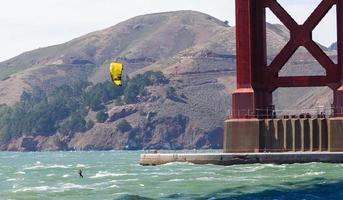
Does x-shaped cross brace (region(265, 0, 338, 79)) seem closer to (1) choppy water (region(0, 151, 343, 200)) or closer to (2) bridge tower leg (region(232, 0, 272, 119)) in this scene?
(2) bridge tower leg (region(232, 0, 272, 119))

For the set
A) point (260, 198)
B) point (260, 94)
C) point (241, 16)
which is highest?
point (241, 16)

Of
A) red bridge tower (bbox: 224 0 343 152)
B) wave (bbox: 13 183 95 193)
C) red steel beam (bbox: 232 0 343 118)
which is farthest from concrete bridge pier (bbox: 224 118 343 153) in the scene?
wave (bbox: 13 183 95 193)

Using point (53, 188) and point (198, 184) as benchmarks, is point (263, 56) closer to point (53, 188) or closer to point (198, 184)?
point (198, 184)

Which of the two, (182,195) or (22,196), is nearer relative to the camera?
(182,195)

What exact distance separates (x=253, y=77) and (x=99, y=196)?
3848 centimetres

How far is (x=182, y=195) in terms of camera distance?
60188mm

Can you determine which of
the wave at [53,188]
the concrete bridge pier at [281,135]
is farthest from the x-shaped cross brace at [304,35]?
the wave at [53,188]

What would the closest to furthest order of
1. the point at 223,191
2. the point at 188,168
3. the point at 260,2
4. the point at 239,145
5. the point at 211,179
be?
1. the point at 223,191
2. the point at 211,179
3. the point at 188,168
4. the point at 239,145
5. the point at 260,2

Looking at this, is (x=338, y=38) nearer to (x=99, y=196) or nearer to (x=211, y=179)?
(x=211, y=179)

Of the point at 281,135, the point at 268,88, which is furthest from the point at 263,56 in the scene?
the point at 281,135

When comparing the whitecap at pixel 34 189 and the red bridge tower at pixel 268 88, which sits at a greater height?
the red bridge tower at pixel 268 88

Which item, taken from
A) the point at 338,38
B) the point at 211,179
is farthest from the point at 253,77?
the point at 211,179

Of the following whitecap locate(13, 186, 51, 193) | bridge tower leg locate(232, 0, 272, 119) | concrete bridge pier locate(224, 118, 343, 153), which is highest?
bridge tower leg locate(232, 0, 272, 119)

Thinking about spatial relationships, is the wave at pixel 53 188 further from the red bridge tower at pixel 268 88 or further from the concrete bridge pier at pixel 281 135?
the red bridge tower at pixel 268 88
